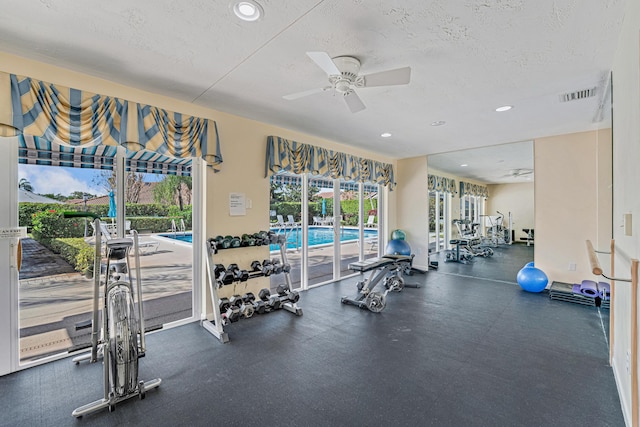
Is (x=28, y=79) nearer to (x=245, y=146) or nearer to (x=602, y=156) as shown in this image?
(x=245, y=146)

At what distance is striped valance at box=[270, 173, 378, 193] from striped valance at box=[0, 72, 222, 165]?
121cm

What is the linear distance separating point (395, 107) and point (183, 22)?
2.40m

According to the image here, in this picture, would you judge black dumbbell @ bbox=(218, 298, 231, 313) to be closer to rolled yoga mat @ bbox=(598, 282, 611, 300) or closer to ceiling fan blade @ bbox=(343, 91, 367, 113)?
ceiling fan blade @ bbox=(343, 91, 367, 113)

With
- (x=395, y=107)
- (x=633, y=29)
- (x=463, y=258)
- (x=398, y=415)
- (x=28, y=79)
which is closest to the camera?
(x=633, y=29)

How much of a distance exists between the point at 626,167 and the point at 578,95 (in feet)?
5.55

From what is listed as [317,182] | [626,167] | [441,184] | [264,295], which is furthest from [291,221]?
[441,184]

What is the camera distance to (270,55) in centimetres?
233

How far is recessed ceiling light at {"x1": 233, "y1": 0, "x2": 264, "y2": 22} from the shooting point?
5.73 ft

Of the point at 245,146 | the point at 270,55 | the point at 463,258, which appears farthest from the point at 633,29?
the point at 463,258

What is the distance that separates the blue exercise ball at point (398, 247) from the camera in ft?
19.7

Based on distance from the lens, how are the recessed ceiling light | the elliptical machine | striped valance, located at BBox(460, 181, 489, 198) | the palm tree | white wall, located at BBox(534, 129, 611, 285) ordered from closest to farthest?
the recessed ceiling light
the elliptical machine
the palm tree
white wall, located at BBox(534, 129, 611, 285)
striped valance, located at BBox(460, 181, 489, 198)

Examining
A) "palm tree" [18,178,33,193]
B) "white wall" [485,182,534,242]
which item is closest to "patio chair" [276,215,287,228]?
"palm tree" [18,178,33,193]

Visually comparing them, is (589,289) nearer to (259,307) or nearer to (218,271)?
(259,307)

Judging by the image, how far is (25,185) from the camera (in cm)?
253
